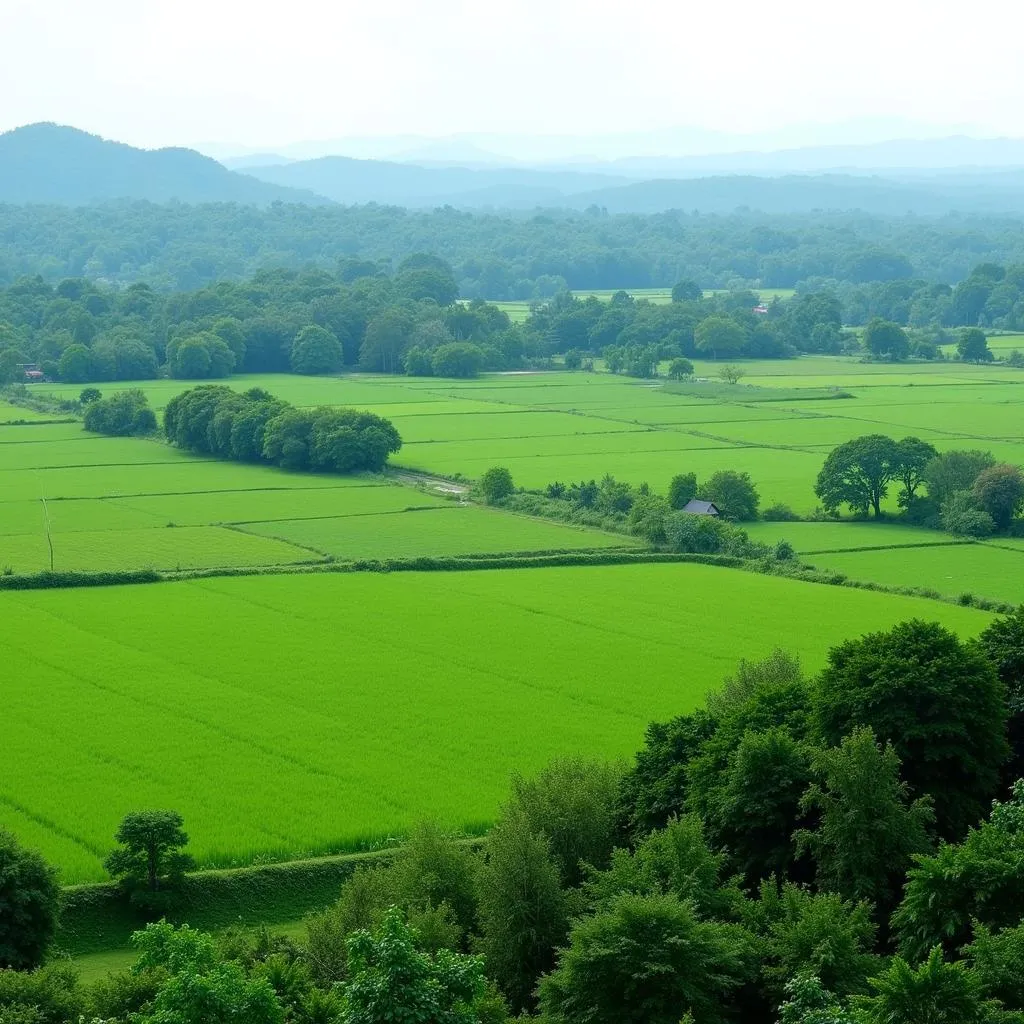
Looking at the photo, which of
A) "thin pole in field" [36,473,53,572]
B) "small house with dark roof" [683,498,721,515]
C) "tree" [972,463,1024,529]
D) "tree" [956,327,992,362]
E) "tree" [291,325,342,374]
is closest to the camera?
"thin pole in field" [36,473,53,572]

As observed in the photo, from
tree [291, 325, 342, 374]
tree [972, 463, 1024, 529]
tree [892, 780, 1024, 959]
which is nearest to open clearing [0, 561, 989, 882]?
tree [892, 780, 1024, 959]

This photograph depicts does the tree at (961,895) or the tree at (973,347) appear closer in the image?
the tree at (961,895)

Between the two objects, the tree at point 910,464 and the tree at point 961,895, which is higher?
the tree at point 910,464

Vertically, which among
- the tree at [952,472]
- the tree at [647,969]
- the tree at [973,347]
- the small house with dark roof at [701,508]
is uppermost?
the tree at [973,347]

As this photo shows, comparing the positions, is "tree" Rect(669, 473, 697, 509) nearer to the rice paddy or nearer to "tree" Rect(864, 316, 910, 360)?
the rice paddy

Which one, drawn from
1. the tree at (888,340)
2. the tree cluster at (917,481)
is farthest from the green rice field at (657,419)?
the tree at (888,340)

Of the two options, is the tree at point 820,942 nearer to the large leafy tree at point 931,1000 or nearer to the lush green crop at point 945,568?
the large leafy tree at point 931,1000
